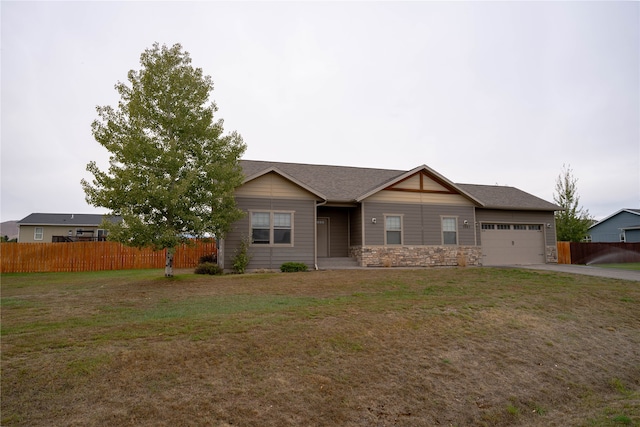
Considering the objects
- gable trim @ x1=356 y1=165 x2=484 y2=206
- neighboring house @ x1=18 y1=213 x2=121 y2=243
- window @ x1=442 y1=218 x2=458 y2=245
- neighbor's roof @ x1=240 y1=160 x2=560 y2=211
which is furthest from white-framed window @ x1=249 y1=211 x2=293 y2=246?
neighboring house @ x1=18 y1=213 x2=121 y2=243

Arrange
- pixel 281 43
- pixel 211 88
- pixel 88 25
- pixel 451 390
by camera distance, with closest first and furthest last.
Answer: pixel 451 390 < pixel 88 25 < pixel 211 88 < pixel 281 43

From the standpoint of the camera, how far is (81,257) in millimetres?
20859

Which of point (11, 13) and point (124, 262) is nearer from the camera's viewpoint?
point (11, 13)

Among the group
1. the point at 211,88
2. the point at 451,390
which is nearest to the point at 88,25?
the point at 211,88

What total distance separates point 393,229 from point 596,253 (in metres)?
16.2

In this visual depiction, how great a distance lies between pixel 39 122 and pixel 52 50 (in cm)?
317

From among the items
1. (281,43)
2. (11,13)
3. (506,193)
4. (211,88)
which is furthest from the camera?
(506,193)

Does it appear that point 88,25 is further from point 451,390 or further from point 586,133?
point 586,133

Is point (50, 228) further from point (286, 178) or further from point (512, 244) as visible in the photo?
point (512, 244)

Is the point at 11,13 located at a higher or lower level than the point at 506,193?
higher

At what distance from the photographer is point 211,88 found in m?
14.8

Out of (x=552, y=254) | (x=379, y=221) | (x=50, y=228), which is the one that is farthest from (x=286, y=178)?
(x=50, y=228)

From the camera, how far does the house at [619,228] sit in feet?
115

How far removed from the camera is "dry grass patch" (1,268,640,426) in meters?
4.61
